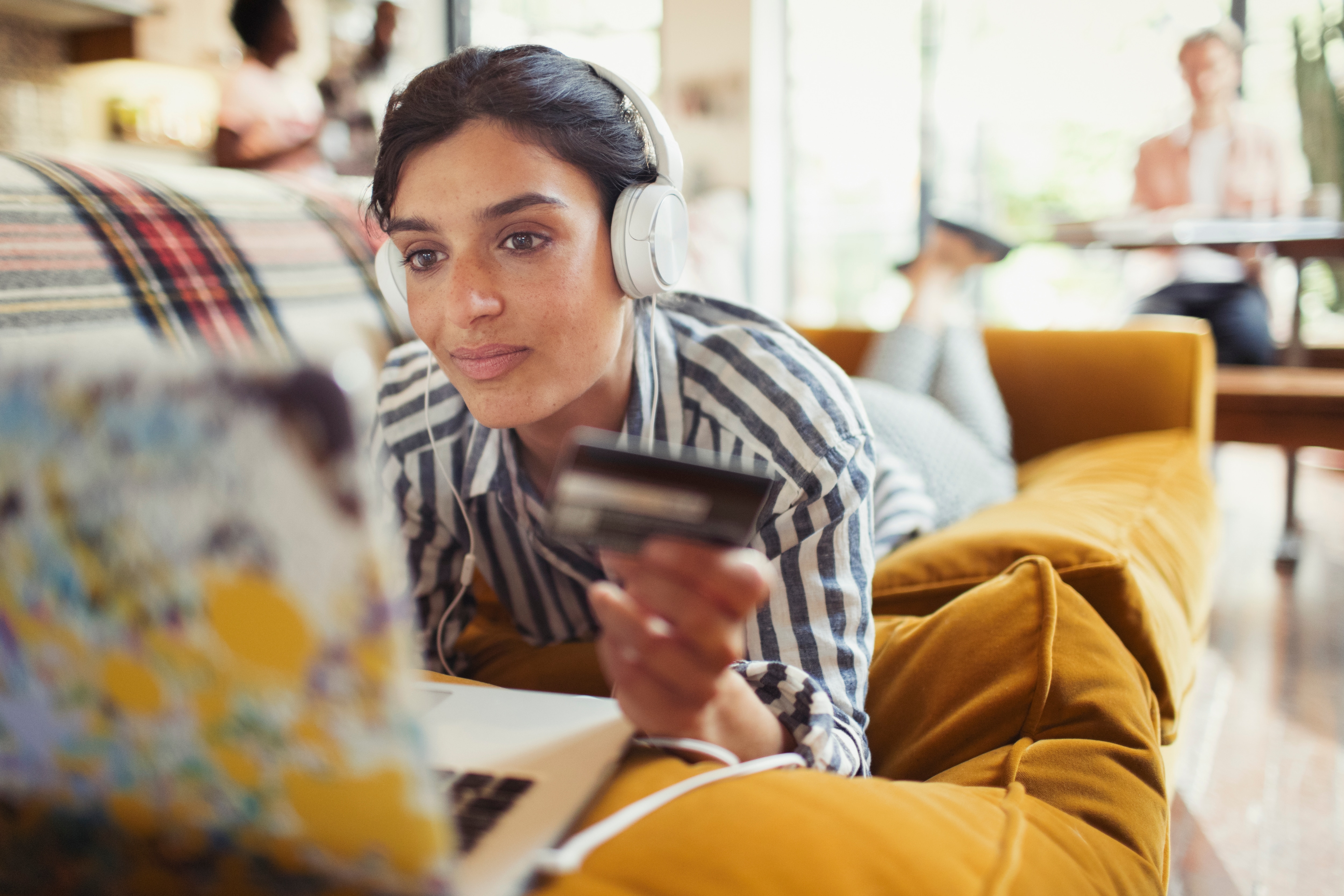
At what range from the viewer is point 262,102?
247cm

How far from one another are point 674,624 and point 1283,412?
2032mm

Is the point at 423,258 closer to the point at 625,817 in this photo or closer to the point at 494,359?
the point at 494,359

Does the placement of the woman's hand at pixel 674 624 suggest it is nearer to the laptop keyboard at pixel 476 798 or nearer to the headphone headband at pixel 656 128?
the laptop keyboard at pixel 476 798

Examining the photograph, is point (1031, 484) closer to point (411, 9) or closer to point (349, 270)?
point (349, 270)

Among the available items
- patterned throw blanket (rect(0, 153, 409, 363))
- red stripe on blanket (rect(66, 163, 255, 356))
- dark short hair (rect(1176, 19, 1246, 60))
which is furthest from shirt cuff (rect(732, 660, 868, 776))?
dark short hair (rect(1176, 19, 1246, 60))

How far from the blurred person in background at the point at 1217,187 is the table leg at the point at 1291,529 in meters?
0.38

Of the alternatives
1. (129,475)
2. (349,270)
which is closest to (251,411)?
(129,475)

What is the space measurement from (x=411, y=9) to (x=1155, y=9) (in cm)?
390

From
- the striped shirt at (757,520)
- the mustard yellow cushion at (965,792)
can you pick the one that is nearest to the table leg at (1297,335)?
the striped shirt at (757,520)

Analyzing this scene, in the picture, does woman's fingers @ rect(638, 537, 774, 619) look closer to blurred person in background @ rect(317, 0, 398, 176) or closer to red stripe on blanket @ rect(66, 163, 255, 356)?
red stripe on blanket @ rect(66, 163, 255, 356)

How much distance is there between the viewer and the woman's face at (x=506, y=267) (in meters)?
0.69

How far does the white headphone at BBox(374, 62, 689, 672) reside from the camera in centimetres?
73

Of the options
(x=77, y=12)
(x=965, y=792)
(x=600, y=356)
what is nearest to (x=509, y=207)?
(x=600, y=356)

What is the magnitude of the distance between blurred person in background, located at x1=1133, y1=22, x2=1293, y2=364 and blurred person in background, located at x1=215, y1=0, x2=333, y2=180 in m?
2.46
